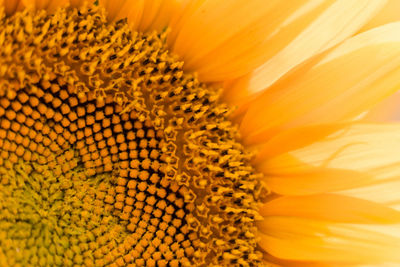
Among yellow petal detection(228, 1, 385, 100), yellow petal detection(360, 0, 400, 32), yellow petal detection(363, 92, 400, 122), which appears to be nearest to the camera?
yellow petal detection(228, 1, 385, 100)

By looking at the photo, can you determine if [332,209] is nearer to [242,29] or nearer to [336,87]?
[336,87]

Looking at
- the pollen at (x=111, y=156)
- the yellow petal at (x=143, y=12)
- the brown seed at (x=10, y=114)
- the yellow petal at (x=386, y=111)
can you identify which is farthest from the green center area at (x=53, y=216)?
the yellow petal at (x=386, y=111)

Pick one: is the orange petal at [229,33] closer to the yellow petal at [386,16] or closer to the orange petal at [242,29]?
the orange petal at [242,29]

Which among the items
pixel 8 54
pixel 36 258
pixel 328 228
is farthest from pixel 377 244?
pixel 8 54

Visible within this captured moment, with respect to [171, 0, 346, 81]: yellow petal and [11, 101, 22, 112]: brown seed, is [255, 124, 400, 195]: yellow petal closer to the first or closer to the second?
[171, 0, 346, 81]: yellow petal

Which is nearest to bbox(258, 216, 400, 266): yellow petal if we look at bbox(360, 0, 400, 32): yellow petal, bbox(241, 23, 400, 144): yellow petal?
bbox(241, 23, 400, 144): yellow petal

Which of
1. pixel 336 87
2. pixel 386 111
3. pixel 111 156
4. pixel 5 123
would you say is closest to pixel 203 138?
pixel 111 156
